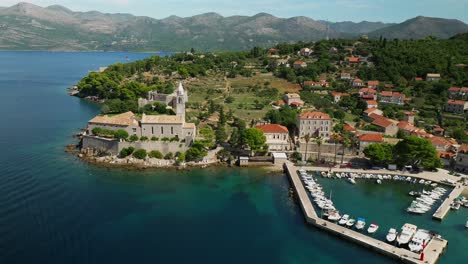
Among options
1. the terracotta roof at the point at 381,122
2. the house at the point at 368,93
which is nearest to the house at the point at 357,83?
the house at the point at 368,93

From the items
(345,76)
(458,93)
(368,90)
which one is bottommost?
(368,90)

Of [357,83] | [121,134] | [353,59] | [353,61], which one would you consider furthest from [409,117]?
[121,134]

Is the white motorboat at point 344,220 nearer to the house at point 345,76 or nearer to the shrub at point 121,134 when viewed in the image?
the shrub at point 121,134

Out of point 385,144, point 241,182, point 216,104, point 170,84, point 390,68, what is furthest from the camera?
point 390,68

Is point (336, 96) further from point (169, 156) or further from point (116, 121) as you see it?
point (116, 121)

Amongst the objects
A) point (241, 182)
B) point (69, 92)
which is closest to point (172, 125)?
point (241, 182)

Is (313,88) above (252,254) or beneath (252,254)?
above

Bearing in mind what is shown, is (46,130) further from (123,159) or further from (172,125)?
(172,125)
